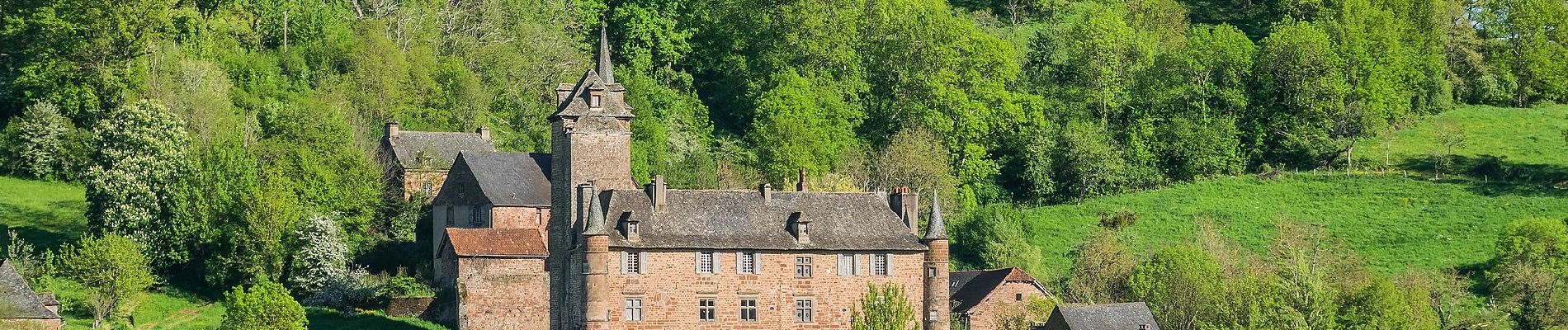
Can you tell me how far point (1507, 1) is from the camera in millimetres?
135750

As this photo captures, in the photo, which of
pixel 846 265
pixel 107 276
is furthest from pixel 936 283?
pixel 107 276

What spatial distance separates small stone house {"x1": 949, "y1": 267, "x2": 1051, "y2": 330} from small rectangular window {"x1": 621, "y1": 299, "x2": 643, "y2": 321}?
16.2 meters

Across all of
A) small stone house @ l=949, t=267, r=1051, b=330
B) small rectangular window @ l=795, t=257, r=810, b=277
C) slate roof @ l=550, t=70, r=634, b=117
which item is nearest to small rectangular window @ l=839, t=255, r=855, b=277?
small rectangular window @ l=795, t=257, r=810, b=277

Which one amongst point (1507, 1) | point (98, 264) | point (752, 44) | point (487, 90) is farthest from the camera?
point (1507, 1)

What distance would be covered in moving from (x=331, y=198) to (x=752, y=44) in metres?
33.6

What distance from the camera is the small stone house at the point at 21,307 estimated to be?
8131cm

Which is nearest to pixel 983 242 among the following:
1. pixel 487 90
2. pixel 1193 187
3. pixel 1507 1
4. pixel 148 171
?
pixel 1193 187

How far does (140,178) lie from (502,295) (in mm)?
15669

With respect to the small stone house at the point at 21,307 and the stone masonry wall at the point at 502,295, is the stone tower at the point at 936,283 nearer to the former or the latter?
the stone masonry wall at the point at 502,295

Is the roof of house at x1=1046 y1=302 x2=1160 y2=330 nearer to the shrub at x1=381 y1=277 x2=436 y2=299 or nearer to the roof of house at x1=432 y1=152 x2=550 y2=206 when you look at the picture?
the roof of house at x1=432 y1=152 x2=550 y2=206

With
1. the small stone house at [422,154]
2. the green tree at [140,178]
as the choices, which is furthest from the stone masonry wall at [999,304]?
the green tree at [140,178]

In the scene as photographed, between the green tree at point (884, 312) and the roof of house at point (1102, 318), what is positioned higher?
the green tree at point (884, 312)

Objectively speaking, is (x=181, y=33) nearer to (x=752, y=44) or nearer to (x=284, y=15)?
(x=284, y=15)

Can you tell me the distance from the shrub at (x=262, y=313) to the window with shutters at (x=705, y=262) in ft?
40.6
